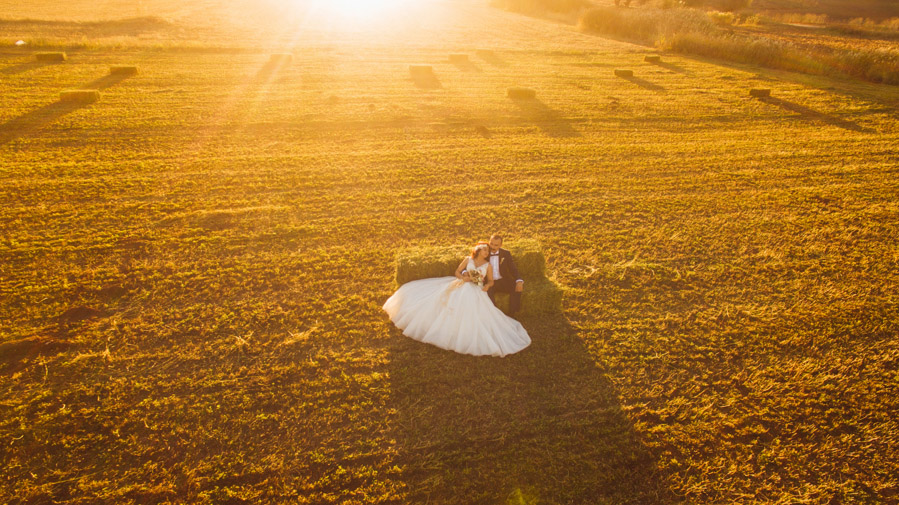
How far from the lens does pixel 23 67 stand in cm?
2033

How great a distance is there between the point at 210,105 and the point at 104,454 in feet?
52.9

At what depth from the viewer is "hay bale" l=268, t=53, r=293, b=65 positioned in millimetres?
25328

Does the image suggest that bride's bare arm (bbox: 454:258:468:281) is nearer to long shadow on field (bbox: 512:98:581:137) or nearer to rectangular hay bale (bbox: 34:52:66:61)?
long shadow on field (bbox: 512:98:581:137)

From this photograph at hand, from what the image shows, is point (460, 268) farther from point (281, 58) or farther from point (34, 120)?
point (281, 58)

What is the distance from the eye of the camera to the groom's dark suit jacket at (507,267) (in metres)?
7.52

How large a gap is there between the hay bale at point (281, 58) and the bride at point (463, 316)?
23562 millimetres

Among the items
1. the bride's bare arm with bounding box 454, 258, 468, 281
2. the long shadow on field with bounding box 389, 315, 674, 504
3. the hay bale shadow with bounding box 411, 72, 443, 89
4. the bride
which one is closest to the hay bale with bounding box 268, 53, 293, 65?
the hay bale shadow with bounding box 411, 72, 443, 89

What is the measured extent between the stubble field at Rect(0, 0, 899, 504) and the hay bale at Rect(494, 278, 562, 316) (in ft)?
0.76

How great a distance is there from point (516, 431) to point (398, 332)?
2.68 m

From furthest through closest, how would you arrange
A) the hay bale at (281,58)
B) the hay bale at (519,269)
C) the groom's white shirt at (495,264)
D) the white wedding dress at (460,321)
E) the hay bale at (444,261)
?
the hay bale at (281,58) → the hay bale at (444,261) → the hay bale at (519,269) → the groom's white shirt at (495,264) → the white wedding dress at (460,321)

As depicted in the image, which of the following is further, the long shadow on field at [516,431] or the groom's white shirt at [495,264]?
the groom's white shirt at [495,264]

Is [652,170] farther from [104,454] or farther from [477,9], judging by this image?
[477,9]

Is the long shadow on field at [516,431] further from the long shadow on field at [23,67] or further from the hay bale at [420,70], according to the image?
the long shadow on field at [23,67]

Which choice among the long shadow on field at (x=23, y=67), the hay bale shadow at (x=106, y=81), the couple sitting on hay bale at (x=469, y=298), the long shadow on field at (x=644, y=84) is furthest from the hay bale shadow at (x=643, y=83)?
the long shadow on field at (x=23, y=67)
